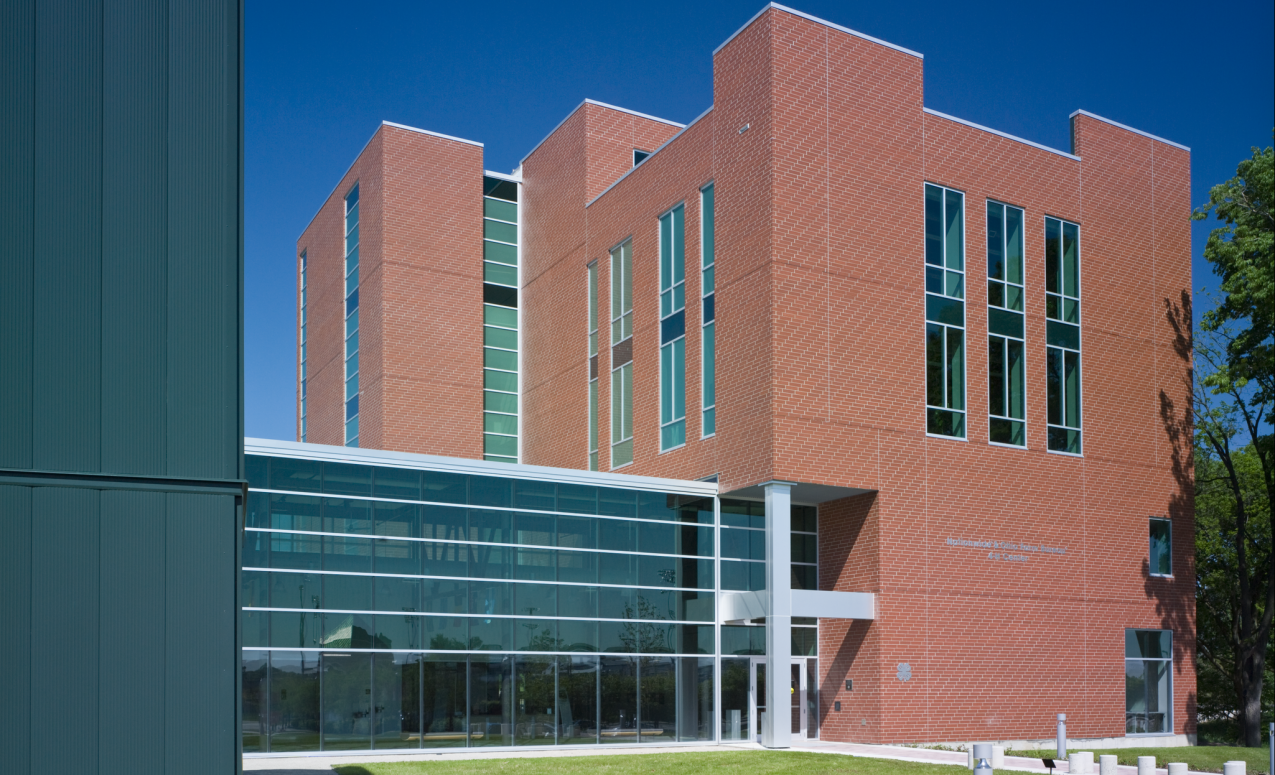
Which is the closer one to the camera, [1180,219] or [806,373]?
[806,373]

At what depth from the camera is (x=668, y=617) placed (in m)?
32.6

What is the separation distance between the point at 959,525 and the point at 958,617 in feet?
7.98

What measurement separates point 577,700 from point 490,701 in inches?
92.0

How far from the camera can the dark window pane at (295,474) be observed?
28016 mm

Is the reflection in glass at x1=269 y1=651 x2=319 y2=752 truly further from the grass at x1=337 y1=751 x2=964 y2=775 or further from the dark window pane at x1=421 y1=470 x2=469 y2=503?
the dark window pane at x1=421 y1=470 x2=469 y2=503

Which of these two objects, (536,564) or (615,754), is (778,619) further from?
(536,564)

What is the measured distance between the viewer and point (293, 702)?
27141 millimetres

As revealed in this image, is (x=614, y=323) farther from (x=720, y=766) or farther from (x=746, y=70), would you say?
(x=720, y=766)

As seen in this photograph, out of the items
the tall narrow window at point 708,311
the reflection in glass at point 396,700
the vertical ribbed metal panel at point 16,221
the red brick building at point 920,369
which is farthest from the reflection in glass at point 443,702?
the vertical ribbed metal panel at point 16,221

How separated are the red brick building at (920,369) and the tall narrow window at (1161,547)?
3.3 inches

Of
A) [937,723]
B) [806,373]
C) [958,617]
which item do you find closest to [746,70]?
[806,373]

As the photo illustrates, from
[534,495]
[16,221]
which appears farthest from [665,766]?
[16,221]

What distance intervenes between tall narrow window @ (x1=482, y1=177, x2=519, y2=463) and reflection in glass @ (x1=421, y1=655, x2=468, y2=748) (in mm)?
17003

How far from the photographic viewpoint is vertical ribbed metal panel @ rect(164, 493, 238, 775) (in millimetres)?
9672
